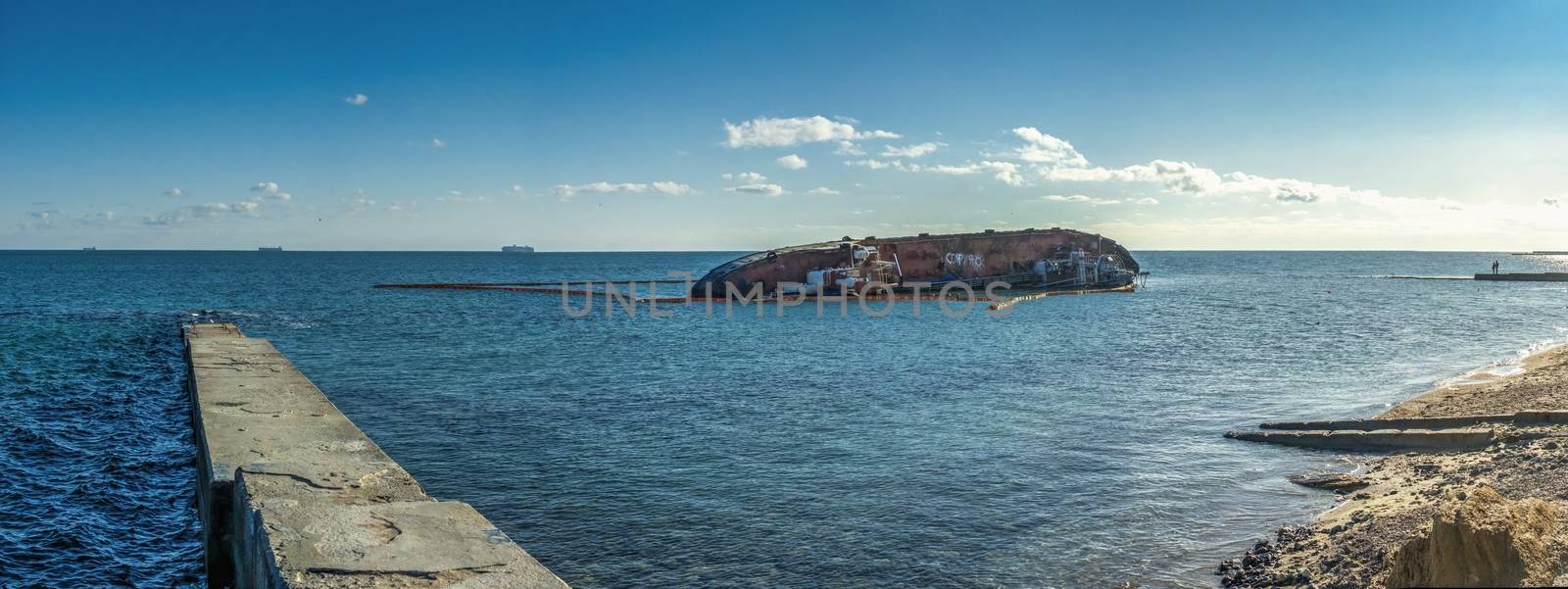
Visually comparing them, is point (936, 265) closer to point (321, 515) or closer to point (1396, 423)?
point (1396, 423)

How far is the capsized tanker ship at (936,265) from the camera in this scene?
57.7m

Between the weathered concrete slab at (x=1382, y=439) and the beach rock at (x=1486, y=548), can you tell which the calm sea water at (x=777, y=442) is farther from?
the beach rock at (x=1486, y=548)

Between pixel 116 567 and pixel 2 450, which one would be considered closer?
pixel 116 567

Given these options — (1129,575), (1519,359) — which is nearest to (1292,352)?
(1519,359)

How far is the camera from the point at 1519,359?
2558 centimetres

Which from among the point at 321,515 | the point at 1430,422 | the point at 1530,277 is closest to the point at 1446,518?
the point at 321,515

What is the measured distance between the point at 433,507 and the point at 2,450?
1079cm

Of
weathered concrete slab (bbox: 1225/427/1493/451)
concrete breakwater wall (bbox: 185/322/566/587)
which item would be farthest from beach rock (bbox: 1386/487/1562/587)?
weathered concrete slab (bbox: 1225/427/1493/451)

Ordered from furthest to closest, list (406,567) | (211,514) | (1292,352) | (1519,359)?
(1292,352)
(1519,359)
(211,514)
(406,567)

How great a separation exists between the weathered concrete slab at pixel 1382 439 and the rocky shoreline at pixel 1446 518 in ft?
0.94

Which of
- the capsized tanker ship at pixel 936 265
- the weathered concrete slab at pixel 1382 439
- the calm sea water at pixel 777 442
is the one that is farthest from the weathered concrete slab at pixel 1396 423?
the capsized tanker ship at pixel 936 265

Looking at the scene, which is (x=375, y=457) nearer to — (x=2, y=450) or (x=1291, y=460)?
(x=2, y=450)

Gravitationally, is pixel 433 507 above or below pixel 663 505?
above

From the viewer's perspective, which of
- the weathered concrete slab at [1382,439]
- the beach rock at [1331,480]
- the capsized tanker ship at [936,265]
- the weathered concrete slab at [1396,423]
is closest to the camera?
the beach rock at [1331,480]
